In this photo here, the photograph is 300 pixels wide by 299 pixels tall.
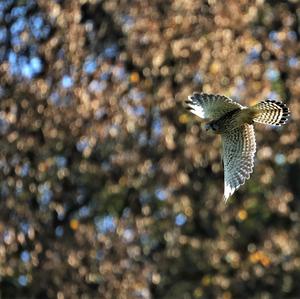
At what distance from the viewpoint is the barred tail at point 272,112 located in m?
7.71

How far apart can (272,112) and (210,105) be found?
1.31 feet

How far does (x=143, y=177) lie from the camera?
1362 cm

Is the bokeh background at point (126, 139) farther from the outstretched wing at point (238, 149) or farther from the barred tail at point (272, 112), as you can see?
the barred tail at point (272, 112)

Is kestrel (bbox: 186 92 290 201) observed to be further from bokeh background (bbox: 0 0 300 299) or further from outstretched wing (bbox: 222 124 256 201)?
bokeh background (bbox: 0 0 300 299)

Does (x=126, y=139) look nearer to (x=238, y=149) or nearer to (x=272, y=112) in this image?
(x=238, y=149)

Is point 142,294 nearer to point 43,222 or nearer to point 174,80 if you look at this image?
point 43,222

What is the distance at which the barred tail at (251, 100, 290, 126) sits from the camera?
7.71 meters

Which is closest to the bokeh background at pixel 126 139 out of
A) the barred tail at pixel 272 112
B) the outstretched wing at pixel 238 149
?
the outstretched wing at pixel 238 149

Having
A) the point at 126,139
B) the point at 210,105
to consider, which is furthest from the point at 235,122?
the point at 126,139

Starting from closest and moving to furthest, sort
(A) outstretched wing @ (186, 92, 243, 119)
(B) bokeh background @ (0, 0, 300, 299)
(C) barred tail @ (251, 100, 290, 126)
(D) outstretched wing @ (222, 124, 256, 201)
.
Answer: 1. (C) barred tail @ (251, 100, 290, 126)
2. (A) outstretched wing @ (186, 92, 243, 119)
3. (D) outstretched wing @ (222, 124, 256, 201)
4. (B) bokeh background @ (0, 0, 300, 299)

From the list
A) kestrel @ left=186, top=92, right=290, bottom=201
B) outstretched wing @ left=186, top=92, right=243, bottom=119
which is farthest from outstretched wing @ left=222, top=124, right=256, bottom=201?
outstretched wing @ left=186, top=92, right=243, bottom=119

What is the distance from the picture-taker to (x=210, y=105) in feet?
26.1

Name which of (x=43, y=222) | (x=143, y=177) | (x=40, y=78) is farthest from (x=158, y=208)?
(x=40, y=78)

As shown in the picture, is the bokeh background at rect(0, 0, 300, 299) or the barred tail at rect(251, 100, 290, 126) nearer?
A: the barred tail at rect(251, 100, 290, 126)
